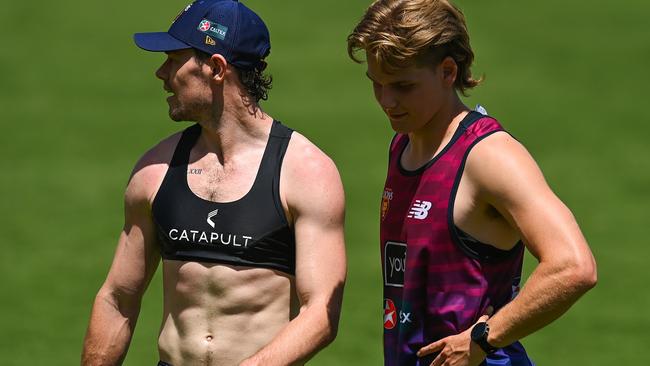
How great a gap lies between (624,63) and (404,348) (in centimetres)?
1257

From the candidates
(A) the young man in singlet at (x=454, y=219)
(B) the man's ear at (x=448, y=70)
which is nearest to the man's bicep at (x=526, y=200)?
(A) the young man in singlet at (x=454, y=219)

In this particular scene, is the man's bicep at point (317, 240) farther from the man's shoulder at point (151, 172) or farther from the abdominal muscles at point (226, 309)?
the man's shoulder at point (151, 172)

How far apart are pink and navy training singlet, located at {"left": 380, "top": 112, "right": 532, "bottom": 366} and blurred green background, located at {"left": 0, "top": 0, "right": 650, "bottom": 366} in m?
4.99

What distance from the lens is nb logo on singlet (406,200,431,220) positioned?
18.4 feet

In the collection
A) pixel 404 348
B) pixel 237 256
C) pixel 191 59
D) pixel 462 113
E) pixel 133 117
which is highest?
pixel 133 117

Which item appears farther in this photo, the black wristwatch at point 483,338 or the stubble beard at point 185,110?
the stubble beard at point 185,110

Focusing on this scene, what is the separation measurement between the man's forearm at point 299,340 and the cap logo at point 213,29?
4.15ft

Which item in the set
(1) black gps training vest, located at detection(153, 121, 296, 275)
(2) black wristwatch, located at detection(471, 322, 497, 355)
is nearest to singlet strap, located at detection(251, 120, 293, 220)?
(1) black gps training vest, located at detection(153, 121, 296, 275)

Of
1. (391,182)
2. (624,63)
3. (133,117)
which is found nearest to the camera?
(391,182)

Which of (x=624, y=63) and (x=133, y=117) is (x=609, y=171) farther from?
(x=133, y=117)

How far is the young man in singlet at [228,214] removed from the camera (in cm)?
596

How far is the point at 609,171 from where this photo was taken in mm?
14773

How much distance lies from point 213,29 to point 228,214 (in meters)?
0.82

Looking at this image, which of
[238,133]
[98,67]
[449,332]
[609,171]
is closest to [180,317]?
[238,133]
